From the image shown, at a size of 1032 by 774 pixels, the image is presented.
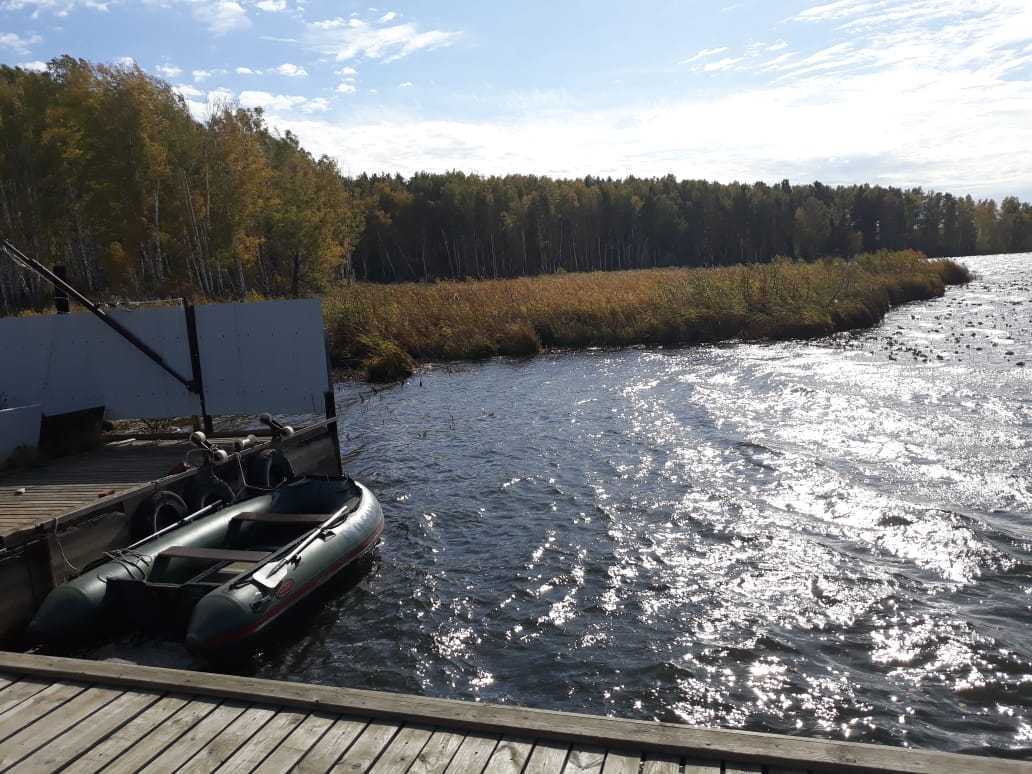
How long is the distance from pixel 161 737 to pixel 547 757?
2.00 m

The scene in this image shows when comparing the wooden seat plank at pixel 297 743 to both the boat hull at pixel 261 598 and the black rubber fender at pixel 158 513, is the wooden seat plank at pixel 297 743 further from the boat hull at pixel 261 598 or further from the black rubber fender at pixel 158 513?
the black rubber fender at pixel 158 513

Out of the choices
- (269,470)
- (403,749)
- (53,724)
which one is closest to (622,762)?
(403,749)

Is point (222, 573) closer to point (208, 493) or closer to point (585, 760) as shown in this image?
point (208, 493)

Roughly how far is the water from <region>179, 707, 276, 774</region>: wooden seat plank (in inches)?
91.0

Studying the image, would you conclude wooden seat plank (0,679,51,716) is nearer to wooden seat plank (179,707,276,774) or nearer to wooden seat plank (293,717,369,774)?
wooden seat plank (179,707,276,774)

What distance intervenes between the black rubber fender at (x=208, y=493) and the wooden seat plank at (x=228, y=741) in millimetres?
5340

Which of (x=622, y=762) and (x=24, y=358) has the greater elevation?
(x=24, y=358)

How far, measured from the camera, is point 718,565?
26.6 ft

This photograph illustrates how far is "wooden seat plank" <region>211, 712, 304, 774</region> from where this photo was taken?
352 centimetres

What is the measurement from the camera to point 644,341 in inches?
1008

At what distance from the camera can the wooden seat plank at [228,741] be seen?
3541mm

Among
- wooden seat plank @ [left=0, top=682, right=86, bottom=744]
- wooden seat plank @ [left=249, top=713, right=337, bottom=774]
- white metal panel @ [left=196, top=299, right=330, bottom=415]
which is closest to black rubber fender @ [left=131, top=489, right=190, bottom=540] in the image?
white metal panel @ [left=196, top=299, right=330, bottom=415]

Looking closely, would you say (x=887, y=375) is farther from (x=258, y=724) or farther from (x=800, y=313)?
(x=258, y=724)

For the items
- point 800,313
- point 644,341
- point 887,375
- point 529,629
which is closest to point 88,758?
point 529,629
